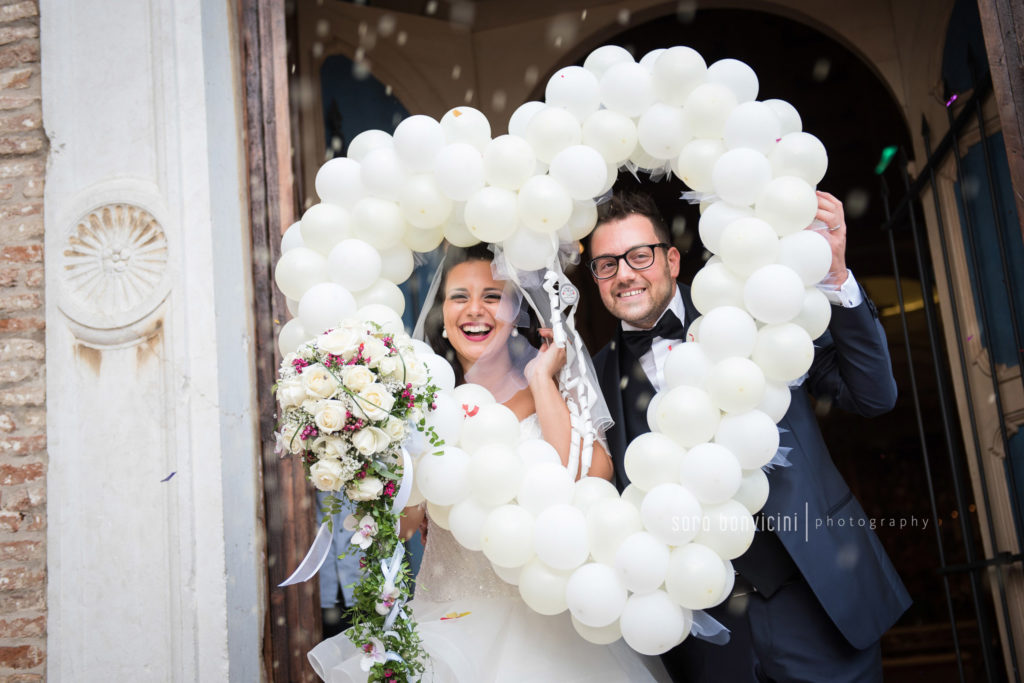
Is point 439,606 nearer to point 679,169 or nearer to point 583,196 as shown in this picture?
point 583,196

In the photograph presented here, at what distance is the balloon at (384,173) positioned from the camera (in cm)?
274

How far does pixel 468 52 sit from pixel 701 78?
350 cm

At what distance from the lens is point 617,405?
2.98m

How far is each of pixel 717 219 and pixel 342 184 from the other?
118cm

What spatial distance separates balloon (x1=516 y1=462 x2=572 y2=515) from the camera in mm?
2508

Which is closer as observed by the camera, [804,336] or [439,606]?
[804,336]

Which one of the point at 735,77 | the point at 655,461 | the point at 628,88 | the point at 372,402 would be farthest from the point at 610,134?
the point at 372,402

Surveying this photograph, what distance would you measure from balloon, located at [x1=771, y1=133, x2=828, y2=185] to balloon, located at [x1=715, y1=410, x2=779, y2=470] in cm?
72

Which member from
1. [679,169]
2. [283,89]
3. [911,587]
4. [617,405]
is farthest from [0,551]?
[911,587]

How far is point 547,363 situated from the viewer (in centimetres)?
290

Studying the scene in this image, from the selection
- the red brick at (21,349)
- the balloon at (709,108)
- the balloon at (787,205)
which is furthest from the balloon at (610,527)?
the red brick at (21,349)

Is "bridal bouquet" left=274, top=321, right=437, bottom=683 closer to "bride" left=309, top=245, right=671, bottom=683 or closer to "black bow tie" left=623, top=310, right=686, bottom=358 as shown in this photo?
"bride" left=309, top=245, right=671, bottom=683

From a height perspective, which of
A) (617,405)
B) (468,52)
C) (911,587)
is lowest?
(911,587)

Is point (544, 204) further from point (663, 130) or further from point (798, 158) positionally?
point (798, 158)
